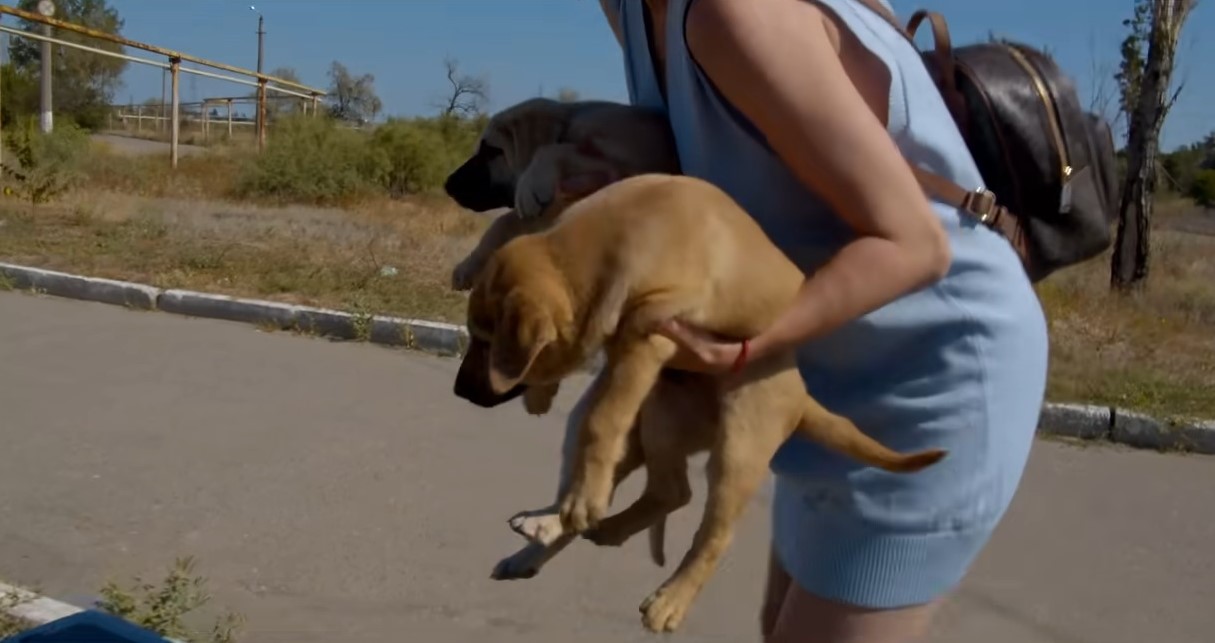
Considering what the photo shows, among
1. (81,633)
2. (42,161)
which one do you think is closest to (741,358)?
(81,633)

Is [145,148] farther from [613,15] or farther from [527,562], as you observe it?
[527,562]

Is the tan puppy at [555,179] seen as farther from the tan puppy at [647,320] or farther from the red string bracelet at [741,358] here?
the red string bracelet at [741,358]

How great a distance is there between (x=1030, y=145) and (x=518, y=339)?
892 millimetres

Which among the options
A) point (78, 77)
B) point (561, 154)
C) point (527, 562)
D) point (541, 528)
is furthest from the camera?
point (78, 77)

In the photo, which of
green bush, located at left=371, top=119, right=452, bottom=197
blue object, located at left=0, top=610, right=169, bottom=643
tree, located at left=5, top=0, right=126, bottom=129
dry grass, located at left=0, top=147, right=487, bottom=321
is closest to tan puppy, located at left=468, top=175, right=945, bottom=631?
blue object, located at left=0, top=610, right=169, bottom=643

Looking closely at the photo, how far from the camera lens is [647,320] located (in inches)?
70.4

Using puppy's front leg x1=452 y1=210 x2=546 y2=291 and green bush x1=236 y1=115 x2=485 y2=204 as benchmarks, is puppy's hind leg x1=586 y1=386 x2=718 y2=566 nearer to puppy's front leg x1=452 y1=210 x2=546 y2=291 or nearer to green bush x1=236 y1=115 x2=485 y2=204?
puppy's front leg x1=452 y1=210 x2=546 y2=291

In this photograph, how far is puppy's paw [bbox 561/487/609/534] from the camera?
191cm

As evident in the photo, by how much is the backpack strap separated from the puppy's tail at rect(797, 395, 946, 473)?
1.22 ft

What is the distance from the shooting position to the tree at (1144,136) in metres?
11.0

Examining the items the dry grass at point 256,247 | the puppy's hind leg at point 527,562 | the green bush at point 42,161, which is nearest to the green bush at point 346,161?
the dry grass at point 256,247

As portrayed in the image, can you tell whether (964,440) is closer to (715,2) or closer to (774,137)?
(774,137)

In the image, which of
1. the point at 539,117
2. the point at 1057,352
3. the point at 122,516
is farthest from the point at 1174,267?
the point at 539,117

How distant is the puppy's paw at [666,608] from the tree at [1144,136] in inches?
402
